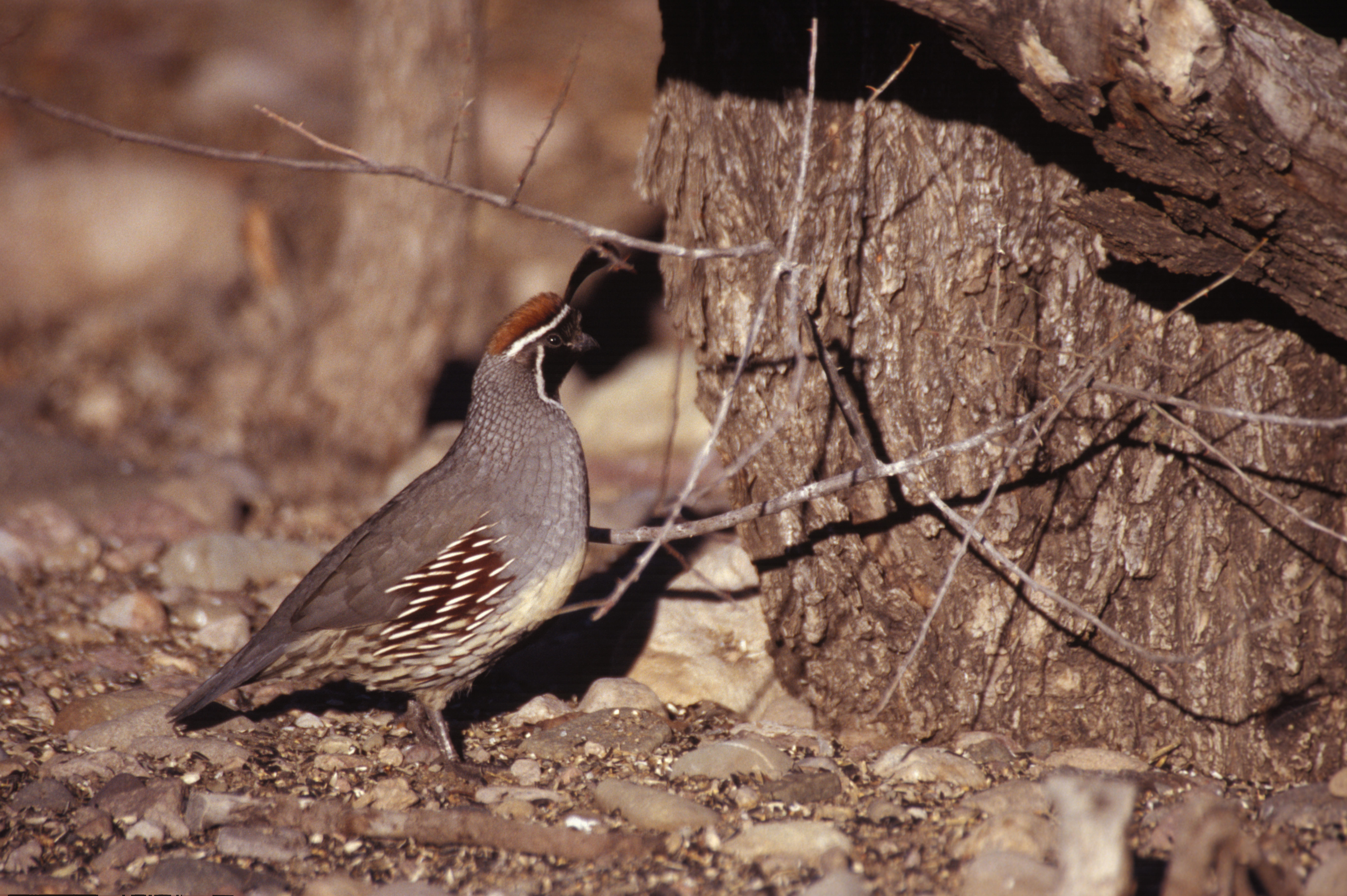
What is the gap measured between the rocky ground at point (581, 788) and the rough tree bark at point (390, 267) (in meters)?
1.97

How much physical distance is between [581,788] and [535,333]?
1464 millimetres

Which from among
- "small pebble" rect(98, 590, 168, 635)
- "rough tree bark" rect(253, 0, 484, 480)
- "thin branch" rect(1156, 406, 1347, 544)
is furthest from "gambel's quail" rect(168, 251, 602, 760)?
"rough tree bark" rect(253, 0, 484, 480)

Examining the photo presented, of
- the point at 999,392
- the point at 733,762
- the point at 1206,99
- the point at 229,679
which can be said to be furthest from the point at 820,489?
the point at 229,679

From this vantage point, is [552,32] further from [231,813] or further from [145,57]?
[231,813]

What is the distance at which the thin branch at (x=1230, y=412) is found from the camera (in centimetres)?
256

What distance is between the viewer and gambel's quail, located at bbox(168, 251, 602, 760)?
328 cm

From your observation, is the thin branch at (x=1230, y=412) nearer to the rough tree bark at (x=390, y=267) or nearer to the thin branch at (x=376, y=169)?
the thin branch at (x=376, y=169)

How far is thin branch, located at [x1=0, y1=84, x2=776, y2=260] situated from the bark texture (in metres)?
0.76

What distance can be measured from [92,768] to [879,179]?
2886 mm

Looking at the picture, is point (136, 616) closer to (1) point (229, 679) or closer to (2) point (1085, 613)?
(1) point (229, 679)

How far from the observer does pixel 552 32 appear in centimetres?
1134

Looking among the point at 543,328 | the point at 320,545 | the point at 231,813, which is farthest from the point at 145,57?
the point at 231,813

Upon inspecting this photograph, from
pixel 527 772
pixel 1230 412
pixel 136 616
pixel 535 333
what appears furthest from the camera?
pixel 136 616

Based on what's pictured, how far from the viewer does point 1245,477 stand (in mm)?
2746
